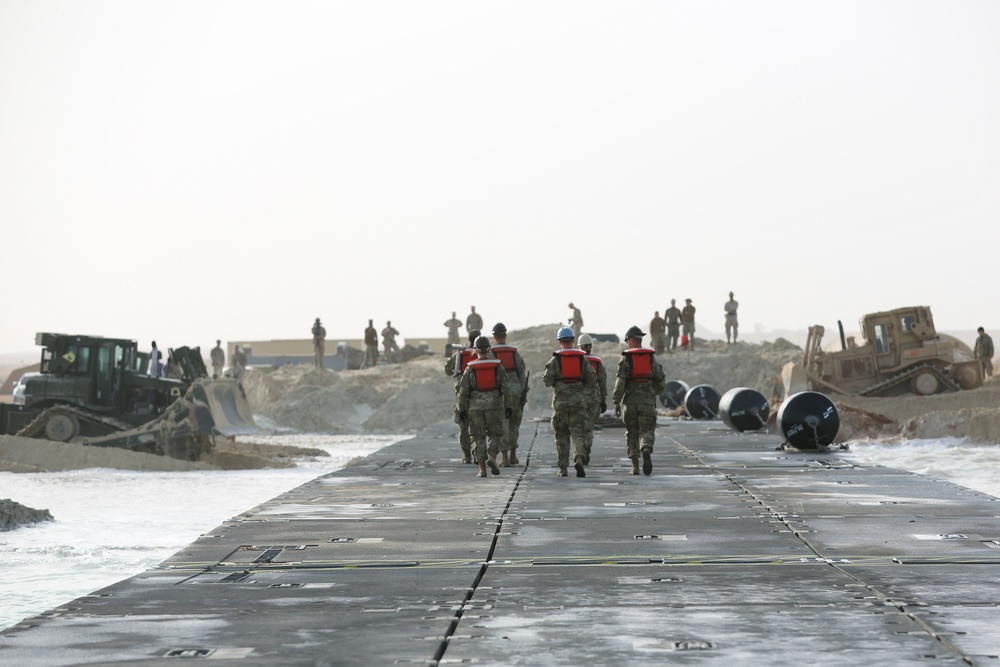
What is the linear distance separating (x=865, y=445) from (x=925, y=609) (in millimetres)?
22130

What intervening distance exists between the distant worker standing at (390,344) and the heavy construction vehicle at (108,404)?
3916 cm

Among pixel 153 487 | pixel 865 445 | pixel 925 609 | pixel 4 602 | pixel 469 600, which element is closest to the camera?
pixel 925 609

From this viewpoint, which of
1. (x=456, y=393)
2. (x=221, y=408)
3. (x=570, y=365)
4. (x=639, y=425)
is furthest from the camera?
(x=221, y=408)

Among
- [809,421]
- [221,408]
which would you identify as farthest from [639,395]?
[221,408]

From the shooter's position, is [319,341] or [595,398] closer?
[595,398]

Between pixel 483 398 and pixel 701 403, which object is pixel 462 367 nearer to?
pixel 483 398

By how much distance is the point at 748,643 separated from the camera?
7.18m

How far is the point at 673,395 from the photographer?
49.4 metres

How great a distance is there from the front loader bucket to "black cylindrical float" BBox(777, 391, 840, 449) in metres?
11.5

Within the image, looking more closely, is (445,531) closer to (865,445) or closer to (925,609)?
(925,609)

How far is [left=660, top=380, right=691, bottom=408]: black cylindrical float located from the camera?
48781mm

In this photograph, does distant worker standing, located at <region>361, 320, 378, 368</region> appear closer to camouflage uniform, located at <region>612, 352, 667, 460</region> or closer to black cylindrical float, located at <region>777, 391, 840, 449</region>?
black cylindrical float, located at <region>777, 391, 840, 449</region>

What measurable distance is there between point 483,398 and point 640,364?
2138 millimetres

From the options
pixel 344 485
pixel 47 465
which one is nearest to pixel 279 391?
pixel 47 465
